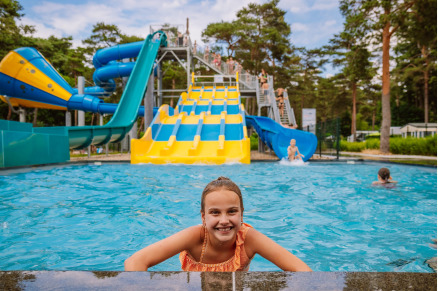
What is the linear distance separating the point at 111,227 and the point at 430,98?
43.2 metres

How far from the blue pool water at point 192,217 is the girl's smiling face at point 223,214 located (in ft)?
4.14

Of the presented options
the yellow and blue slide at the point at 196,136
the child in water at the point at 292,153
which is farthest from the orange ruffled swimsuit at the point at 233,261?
the child in water at the point at 292,153

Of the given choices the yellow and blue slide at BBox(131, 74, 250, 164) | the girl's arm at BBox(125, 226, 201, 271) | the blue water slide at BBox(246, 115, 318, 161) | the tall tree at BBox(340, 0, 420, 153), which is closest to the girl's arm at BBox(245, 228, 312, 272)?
the girl's arm at BBox(125, 226, 201, 271)

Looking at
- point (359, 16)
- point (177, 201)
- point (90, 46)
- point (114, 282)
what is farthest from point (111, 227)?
point (90, 46)

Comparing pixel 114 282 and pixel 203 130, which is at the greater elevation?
pixel 203 130

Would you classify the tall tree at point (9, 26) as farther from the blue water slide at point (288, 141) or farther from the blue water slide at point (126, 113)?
the blue water slide at point (288, 141)

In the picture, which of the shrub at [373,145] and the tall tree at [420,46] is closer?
the tall tree at [420,46]

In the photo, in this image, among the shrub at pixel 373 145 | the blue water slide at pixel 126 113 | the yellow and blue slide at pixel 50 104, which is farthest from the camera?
the shrub at pixel 373 145

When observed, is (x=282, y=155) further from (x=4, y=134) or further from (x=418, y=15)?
(x=418, y=15)

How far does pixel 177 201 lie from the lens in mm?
5652

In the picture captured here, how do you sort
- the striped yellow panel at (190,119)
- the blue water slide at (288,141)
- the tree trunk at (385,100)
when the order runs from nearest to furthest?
the blue water slide at (288,141)
the striped yellow panel at (190,119)
the tree trunk at (385,100)

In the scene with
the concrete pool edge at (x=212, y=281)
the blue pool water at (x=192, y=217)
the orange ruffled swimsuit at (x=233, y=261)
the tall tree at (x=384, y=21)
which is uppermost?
the tall tree at (x=384, y=21)

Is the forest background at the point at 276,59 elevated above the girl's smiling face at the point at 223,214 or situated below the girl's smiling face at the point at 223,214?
above

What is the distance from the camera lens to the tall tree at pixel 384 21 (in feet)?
53.7
